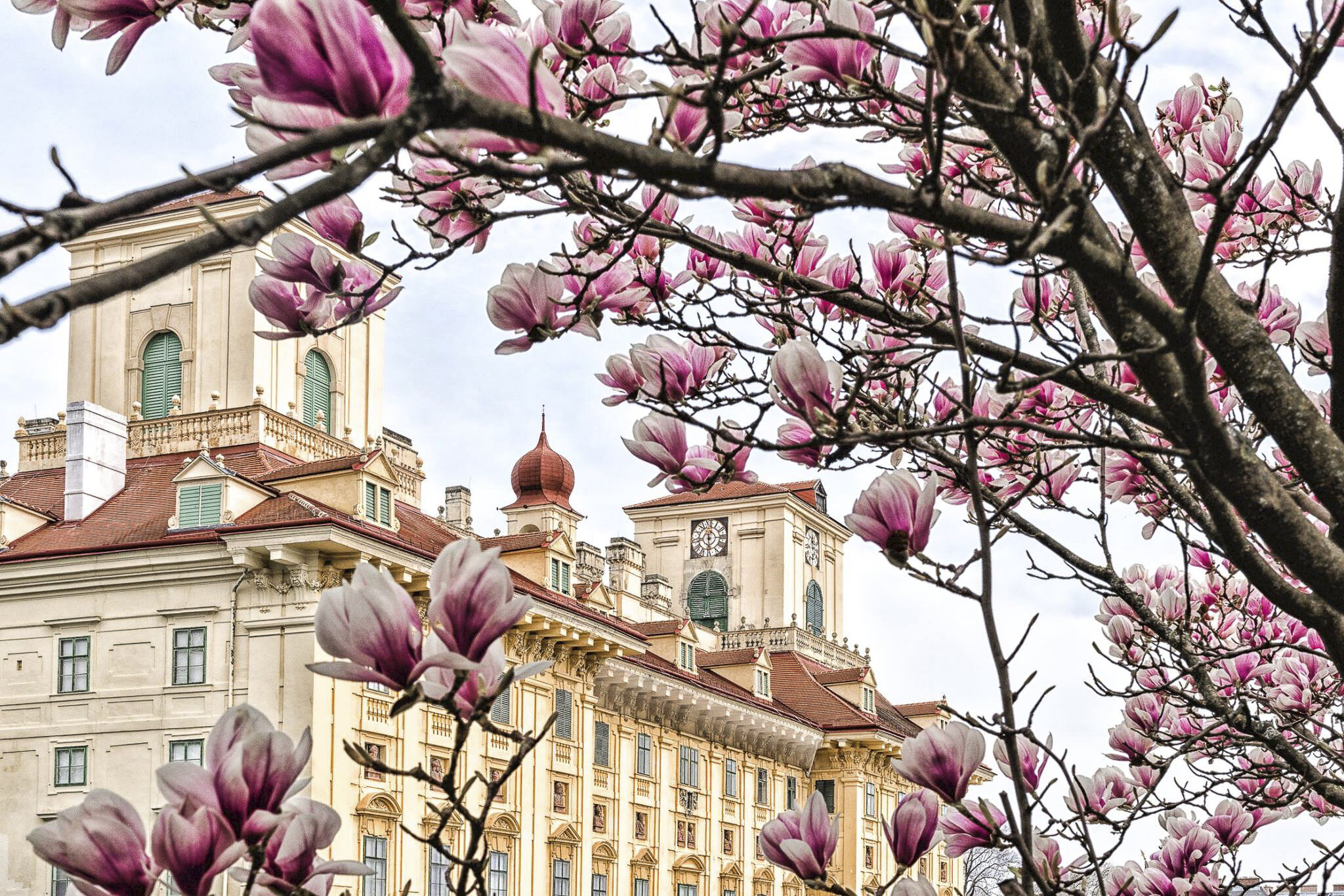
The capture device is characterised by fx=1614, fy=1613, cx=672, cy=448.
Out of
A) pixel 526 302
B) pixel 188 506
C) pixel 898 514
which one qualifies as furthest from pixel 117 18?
pixel 188 506

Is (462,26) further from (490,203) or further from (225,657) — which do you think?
(225,657)

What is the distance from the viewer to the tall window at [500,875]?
102 feet

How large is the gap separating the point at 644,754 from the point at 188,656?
13.2 meters

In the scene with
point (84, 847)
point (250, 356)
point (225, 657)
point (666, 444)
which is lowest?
point (84, 847)

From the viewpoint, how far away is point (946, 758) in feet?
10.7

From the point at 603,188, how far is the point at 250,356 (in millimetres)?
29932

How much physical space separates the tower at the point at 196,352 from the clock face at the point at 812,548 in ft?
84.8

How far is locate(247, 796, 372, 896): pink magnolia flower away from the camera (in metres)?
2.57

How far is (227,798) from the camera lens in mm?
2434

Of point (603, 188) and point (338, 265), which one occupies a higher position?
point (603, 188)

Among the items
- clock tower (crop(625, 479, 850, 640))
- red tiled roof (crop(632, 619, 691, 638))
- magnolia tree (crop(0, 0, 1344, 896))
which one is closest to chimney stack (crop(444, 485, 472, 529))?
red tiled roof (crop(632, 619, 691, 638))

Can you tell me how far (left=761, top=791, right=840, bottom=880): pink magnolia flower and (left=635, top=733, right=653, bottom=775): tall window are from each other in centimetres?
3464

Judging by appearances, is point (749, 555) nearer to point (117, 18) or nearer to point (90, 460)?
point (90, 460)

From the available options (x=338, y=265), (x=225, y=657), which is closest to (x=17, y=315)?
(x=338, y=265)
